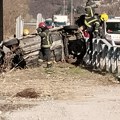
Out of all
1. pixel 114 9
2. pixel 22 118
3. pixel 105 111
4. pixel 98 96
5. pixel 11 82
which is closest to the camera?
pixel 22 118

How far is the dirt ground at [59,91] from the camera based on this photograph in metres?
9.16

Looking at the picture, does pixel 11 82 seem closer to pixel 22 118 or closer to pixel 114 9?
pixel 22 118

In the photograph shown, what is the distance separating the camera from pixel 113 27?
2445 centimetres

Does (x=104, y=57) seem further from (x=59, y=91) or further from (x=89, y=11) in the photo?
(x=59, y=91)

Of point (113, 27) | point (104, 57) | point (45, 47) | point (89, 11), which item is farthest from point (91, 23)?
point (113, 27)

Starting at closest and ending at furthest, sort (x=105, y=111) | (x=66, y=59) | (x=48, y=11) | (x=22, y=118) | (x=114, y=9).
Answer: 1. (x=22, y=118)
2. (x=105, y=111)
3. (x=66, y=59)
4. (x=114, y=9)
5. (x=48, y=11)

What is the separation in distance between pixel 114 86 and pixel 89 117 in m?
3.90

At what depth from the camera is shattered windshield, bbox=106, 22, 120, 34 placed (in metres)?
24.2

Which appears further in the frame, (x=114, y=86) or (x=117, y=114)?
(x=114, y=86)

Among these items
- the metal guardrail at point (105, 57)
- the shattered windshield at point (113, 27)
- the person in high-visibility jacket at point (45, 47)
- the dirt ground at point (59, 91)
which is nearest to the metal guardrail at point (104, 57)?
the metal guardrail at point (105, 57)

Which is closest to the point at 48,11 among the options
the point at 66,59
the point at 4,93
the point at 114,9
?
the point at 114,9

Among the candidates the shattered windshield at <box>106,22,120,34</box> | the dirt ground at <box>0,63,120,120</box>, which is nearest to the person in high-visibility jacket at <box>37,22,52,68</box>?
the dirt ground at <box>0,63,120,120</box>

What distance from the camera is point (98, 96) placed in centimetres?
1074

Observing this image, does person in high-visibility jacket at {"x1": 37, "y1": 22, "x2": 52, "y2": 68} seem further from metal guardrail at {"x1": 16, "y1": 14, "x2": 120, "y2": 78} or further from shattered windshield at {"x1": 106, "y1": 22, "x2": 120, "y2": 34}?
shattered windshield at {"x1": 106, "y1": 22, "x2": 120, "y2": 34}
